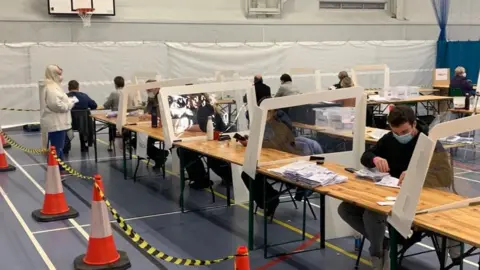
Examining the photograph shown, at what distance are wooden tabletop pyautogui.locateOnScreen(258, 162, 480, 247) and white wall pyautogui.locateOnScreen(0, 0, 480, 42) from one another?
11.1 metres

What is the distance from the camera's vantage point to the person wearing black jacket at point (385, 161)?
404 centimetres

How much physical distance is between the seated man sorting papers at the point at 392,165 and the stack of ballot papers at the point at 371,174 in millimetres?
40

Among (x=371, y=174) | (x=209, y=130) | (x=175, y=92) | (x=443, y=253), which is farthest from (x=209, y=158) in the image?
(x=443, y=253)

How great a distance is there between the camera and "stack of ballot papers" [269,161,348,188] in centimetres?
427

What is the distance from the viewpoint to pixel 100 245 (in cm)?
460

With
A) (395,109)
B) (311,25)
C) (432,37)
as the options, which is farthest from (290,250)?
(432,37)

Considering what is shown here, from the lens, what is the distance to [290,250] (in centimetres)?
515

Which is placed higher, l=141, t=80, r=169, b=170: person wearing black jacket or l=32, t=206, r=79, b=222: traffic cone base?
l=141, t=80, r=169, b=170: person wearing black jacket

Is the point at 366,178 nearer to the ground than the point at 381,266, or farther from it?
farther from it

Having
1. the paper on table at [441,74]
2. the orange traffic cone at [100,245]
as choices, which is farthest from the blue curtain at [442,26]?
the orange traffic cone at [100,245]

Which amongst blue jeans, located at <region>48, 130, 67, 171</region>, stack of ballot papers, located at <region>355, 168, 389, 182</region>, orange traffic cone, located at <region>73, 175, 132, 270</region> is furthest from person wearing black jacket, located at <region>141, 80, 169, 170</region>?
stack of ballot papers, located at <region>355, 168, 389, 182</region>

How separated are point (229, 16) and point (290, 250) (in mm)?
12357

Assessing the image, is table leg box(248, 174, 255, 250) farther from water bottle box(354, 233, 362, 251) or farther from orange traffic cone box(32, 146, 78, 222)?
orange traffic cone box(32, 146, 78, 222)

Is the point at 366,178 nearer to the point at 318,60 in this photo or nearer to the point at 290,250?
the point at 290,250
